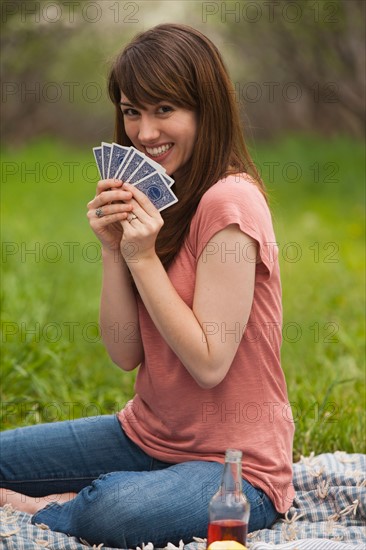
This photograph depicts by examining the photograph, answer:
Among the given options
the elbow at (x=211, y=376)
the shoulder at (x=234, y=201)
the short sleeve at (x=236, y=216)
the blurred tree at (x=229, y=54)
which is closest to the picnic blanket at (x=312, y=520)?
the elbow at (x=211, y=376)

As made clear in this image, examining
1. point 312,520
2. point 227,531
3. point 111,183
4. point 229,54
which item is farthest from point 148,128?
point 229,54

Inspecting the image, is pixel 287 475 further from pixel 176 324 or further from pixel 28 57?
pixel 28 57

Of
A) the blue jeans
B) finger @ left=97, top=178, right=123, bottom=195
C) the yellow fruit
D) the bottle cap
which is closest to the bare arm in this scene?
finger @ left=97, top=178, right=123, bottom=195

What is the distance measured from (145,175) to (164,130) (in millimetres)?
130

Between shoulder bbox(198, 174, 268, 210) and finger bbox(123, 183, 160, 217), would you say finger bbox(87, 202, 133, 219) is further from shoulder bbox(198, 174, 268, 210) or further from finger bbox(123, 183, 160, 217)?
shoulder bbox(198, 174, 268, 210)

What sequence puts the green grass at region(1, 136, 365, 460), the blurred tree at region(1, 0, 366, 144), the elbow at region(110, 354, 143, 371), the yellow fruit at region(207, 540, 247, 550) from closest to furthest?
the yellow fruit at region(207, 540, 247, 550), the elbow at region(110, 354, 143, 371), the green grass at region(1, 136, 365, 460), the blurred tree at region(1, 0, 366, 144)

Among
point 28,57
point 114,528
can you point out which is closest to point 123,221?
point 114,528

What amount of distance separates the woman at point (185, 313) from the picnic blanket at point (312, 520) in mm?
53

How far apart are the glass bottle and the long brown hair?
69 centimetres

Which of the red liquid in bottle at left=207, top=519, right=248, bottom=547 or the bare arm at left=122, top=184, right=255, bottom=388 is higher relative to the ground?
the bare arm at left=122, top=184, right=255, bottom=388

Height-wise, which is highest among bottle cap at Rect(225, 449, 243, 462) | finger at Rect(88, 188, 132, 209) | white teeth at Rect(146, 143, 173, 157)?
white teeth at Rect(146, 143, 173, 157)

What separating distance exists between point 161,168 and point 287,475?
88 centimetres

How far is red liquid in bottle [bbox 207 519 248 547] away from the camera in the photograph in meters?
2.13

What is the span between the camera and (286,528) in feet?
8.61
